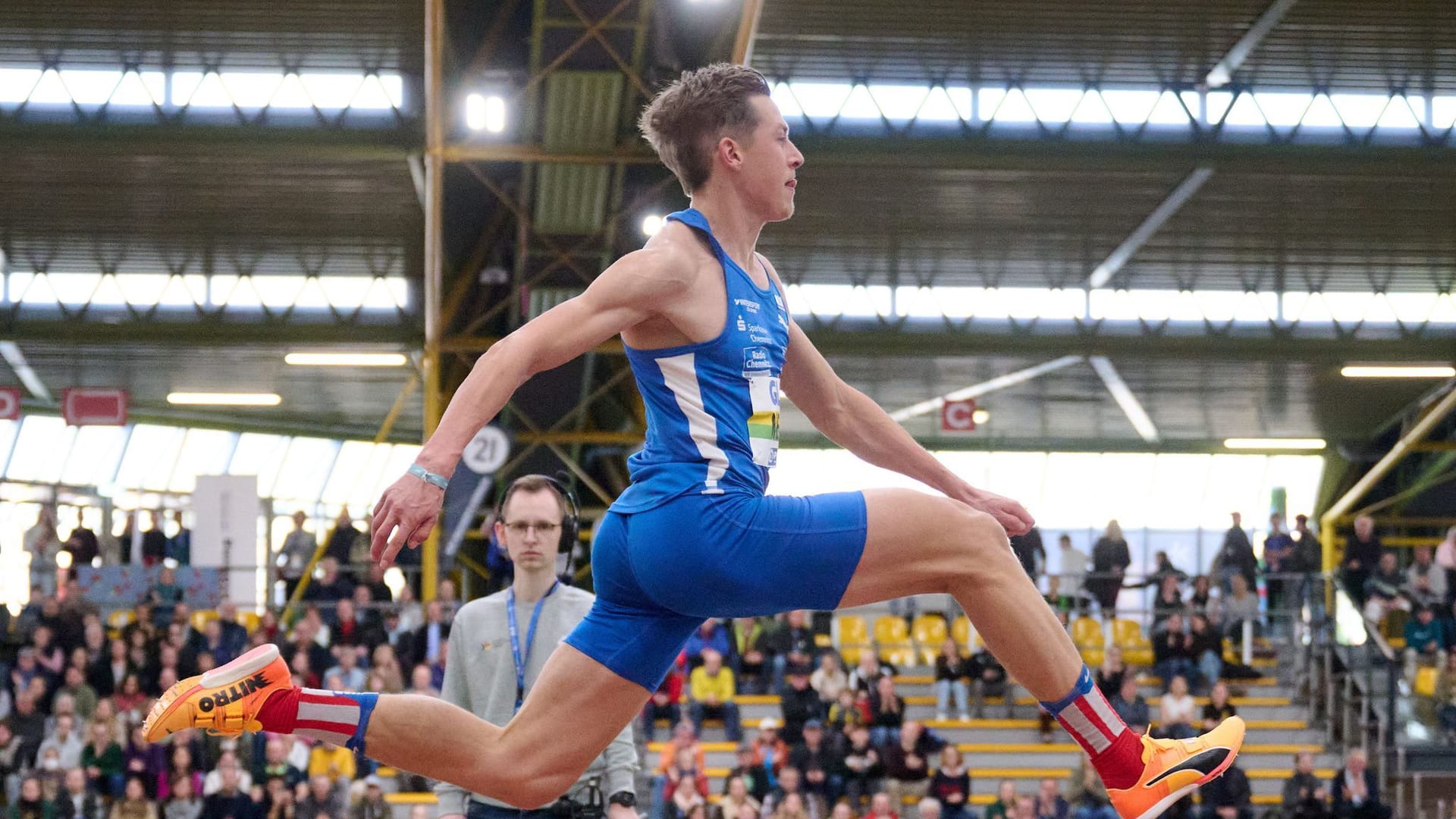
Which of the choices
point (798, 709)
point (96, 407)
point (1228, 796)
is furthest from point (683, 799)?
point (96, 407)

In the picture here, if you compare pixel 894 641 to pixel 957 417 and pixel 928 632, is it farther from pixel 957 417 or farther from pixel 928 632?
pixel 957 417

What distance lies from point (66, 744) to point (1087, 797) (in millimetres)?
9901

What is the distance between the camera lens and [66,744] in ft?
55.6

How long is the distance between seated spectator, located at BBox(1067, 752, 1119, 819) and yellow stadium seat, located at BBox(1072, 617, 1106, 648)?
4702 mm

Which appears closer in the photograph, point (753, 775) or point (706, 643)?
point (753, 775)

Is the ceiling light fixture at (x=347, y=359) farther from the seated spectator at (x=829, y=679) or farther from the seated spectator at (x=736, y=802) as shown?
the seated spectator at (x=736, y=802)

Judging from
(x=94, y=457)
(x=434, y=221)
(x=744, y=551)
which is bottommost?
(x=744, y=551)

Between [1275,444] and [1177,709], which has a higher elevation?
[1275,444]

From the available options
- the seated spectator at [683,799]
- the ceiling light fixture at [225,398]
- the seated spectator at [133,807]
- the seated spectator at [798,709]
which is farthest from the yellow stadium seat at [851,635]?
the ceiling light fixture at [225,398]

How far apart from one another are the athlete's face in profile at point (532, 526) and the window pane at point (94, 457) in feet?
114

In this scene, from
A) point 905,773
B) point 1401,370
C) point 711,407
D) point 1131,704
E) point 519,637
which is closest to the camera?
point 711,407

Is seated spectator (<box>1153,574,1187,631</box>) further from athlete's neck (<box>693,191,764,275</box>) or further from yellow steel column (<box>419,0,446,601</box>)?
athlete's neck (<box>693,191,764,275</box>)

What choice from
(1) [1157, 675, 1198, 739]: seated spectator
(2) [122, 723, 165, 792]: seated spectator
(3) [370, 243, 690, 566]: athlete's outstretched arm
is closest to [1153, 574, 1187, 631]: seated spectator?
(1) [1157, 675, 1198, 739]: seated spectator

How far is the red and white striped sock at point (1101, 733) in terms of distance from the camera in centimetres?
415
